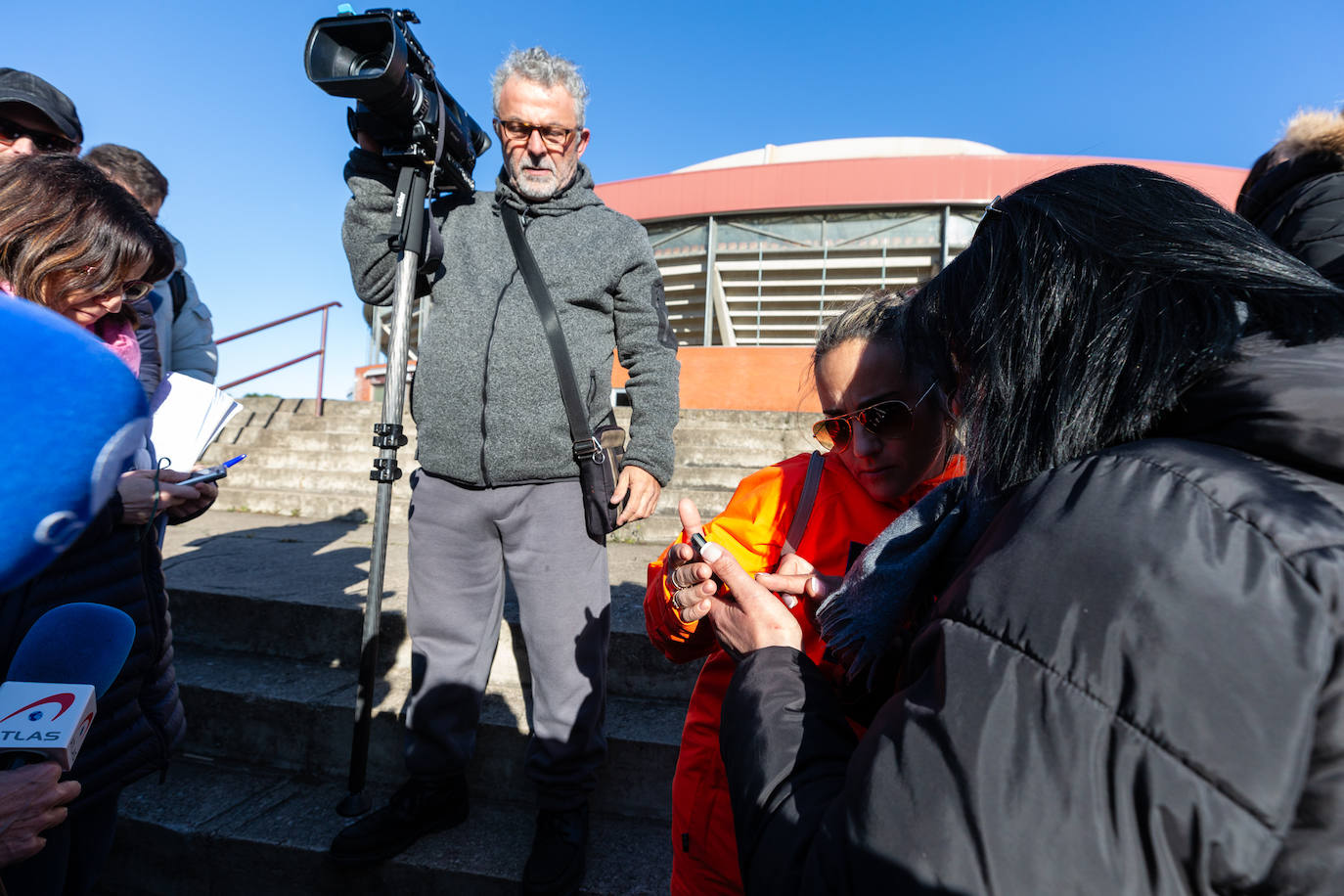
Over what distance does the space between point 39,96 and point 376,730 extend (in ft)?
7.31

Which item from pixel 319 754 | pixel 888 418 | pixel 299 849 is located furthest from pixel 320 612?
pixel 888 418

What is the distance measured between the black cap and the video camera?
924mm

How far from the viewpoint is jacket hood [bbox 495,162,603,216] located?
7.13 feet

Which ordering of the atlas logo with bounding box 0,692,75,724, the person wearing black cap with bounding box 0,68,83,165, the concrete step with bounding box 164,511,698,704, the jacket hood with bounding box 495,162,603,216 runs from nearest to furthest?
the atlas logo with bounding box 0,692,75,724, the person wearing black cap with bounding box 0,68,83,165, the jacket hood with bounding box 495,162,603,216, the concrete step with bounding box 164,511,698,704

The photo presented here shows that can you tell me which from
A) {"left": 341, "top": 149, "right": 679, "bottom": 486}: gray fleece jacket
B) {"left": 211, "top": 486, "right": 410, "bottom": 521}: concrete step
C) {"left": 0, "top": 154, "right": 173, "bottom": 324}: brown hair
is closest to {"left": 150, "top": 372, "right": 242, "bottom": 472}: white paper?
{"left": 0, "top": 154, "right": 173, "bottom": 324}: brown hair

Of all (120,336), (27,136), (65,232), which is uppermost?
(27,136)

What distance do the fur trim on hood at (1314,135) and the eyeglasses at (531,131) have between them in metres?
2.11

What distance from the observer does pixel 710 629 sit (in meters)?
1.41

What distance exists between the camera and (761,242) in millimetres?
11805

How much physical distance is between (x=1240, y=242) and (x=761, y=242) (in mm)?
11530

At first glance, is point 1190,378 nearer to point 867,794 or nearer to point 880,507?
point 867,794

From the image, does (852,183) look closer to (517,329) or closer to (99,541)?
(517,329)

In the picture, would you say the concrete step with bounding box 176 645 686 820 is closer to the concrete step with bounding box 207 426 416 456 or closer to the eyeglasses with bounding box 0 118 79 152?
the eyeglasses with bounding box 0 118 79 152

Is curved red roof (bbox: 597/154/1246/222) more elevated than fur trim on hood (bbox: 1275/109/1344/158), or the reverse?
curved red roof (bbox: 597/154/1246/222)
